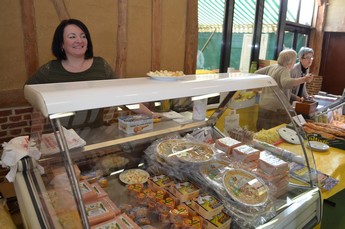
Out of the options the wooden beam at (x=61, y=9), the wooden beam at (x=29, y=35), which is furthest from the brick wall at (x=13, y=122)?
the wooden beam at (x=61, y=9)

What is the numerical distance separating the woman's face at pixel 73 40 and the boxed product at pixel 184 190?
127 centimetres

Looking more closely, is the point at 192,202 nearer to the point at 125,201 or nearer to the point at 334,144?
the point at 125,201

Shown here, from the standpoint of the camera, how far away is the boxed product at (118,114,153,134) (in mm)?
1570

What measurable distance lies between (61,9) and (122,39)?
0.77 meters

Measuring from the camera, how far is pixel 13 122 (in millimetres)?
2721

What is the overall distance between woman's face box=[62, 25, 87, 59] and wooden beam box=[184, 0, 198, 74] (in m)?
2.23

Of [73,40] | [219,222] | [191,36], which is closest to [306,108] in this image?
[191,36]

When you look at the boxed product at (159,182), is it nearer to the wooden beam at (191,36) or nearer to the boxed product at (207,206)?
the boxed product at (207,206)

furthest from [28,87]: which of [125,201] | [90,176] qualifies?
[125,201]

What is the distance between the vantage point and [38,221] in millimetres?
1119

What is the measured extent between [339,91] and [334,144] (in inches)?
279

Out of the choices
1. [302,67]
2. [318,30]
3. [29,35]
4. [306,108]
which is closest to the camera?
[29,35]

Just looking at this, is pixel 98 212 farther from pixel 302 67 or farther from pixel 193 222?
pixel 302 67

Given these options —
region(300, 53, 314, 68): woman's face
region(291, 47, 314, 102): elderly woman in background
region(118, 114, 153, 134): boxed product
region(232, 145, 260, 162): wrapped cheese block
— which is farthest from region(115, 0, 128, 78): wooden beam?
region(300, 53, 314, 68): woman's face
